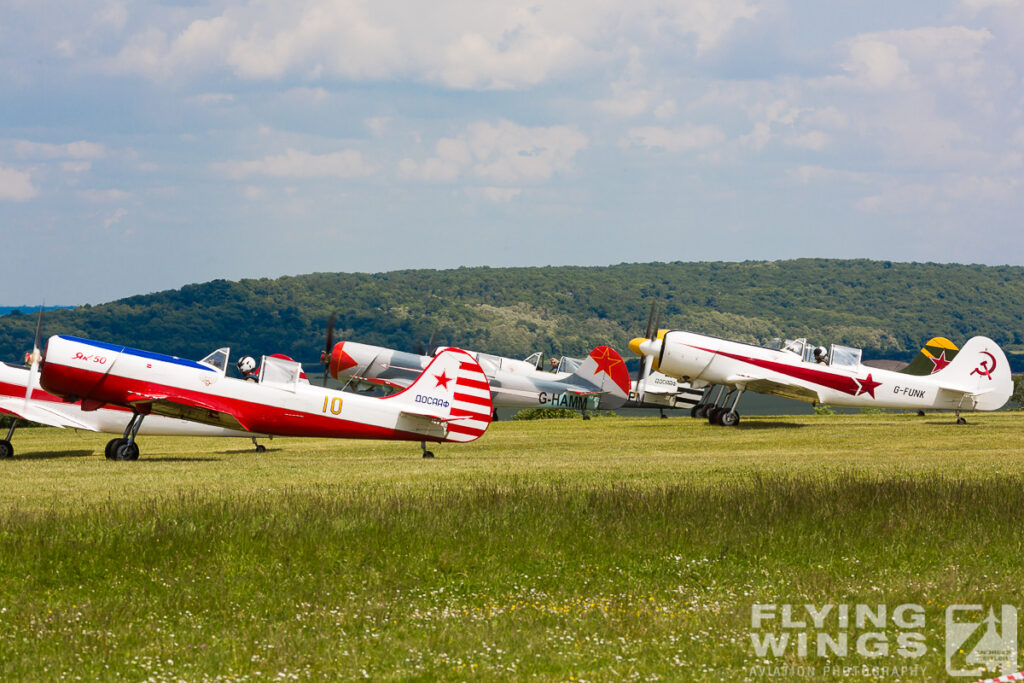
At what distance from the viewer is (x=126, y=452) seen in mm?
19344

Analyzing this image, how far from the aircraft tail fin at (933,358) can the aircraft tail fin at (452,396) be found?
51.5 ft

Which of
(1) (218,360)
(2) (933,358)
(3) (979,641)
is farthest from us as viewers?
(2) (933,358)

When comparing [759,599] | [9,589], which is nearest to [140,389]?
[9,589]

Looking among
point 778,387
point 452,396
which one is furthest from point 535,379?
point 452,396

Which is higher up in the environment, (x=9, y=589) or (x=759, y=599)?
(x=759, y=599)

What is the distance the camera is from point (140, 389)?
19.4m

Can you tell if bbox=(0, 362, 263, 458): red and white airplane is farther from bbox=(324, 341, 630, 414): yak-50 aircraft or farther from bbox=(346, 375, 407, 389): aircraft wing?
bbox=(346, 375, 407, 389): aircraft wing

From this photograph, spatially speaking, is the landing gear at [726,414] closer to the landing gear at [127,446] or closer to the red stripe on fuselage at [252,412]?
the red stripe on fuselage at [252,412]

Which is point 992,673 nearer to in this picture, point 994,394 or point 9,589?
point 9,589

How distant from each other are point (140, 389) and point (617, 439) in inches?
430

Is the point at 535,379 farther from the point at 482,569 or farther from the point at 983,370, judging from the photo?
the point at 482,569

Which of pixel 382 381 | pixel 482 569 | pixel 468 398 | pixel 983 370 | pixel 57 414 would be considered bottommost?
pixel 57 414

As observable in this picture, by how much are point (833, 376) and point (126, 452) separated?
18.8 m

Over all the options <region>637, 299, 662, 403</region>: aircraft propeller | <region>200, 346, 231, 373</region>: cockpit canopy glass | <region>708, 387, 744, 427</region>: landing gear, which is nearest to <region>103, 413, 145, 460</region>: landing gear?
<region>200, 346, 231, 373</region>: cockpit canopy glass
